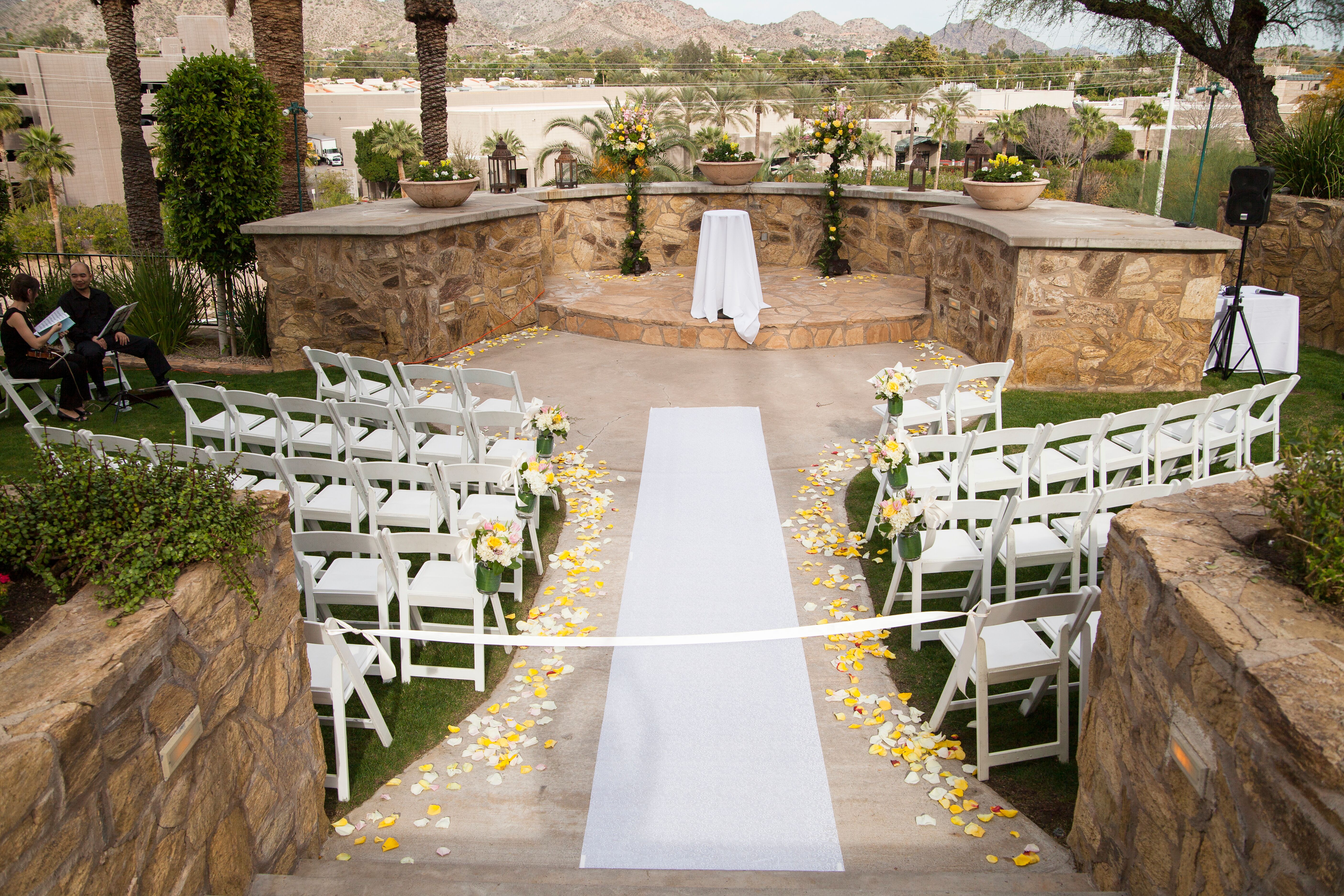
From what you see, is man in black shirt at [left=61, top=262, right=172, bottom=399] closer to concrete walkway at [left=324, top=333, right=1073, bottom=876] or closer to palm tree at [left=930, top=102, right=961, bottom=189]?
concrete walkway at [left=324, top=333, right=1073, bottom=876]

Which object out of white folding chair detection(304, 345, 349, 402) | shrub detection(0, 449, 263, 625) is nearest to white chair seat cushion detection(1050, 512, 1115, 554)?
shrub detection(0, 449, 263, 625)

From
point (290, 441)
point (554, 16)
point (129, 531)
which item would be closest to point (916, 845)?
point (129, 531)

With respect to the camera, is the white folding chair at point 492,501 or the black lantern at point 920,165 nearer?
the white folding chair at point 492,501

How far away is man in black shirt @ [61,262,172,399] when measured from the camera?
25.4 ft

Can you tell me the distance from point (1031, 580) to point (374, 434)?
4374 millimetres

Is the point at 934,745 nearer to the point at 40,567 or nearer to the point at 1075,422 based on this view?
the point at 1075,422

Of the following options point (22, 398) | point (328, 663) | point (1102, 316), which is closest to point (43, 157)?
point (22, 398)

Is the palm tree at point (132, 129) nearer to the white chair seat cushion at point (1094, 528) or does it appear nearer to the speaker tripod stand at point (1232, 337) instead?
the white chair seat cushion at point (1094, 528)

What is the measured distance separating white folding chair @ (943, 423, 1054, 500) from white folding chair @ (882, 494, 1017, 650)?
0.48 m

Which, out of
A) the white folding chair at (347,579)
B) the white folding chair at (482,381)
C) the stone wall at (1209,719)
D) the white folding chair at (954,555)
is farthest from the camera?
Result: the white folding chair at (482,381)

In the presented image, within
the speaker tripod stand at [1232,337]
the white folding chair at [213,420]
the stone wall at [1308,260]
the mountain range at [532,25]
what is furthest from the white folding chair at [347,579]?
the mountain range at [532,25]

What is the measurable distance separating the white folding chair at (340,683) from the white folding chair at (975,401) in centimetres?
407

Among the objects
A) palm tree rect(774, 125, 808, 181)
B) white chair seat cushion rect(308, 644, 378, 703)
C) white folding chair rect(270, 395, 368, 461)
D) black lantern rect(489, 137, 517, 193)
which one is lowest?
white chair seat cushion rect(308, 644, 378, 703)

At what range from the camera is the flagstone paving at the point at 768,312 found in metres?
9.63
